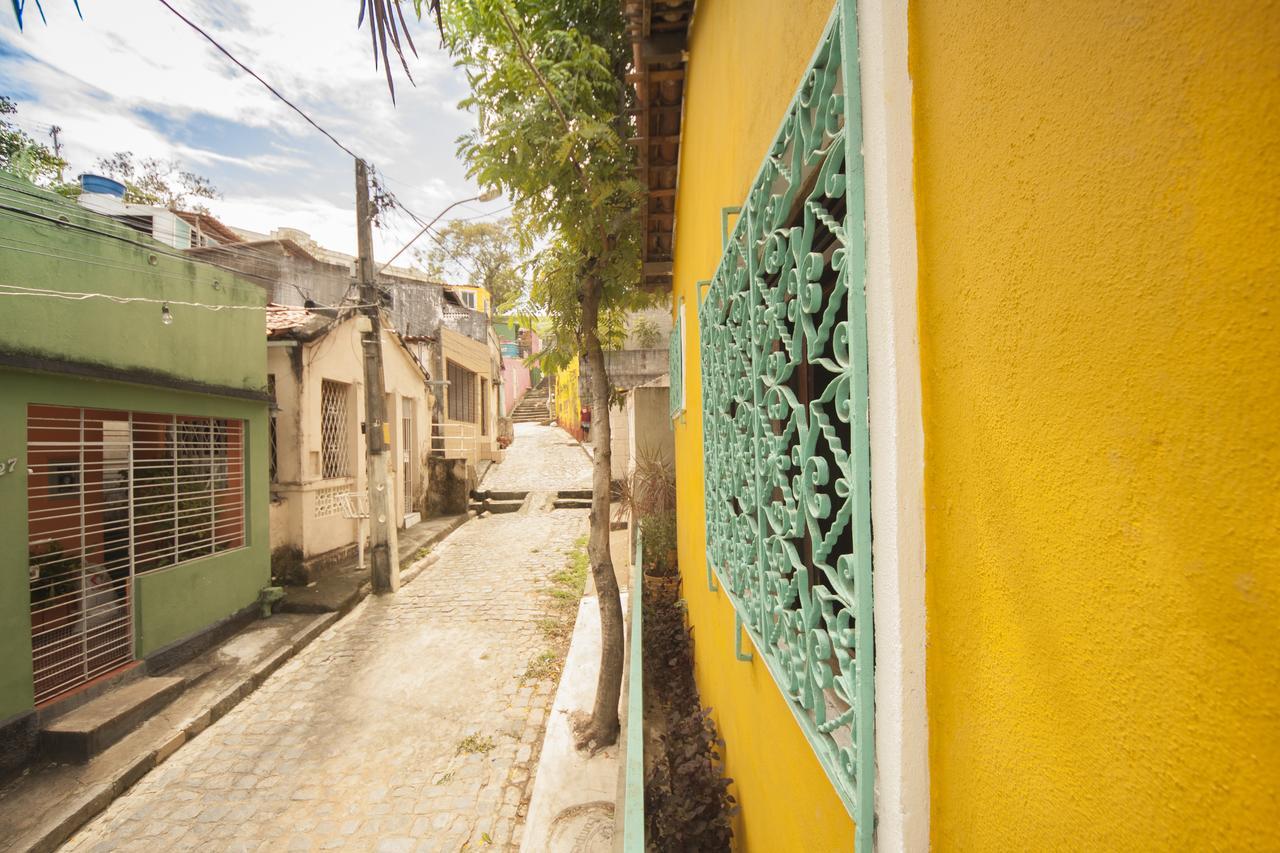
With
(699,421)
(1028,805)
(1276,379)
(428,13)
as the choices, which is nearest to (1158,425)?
(1276,379)

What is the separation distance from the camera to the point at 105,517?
20.1 feet

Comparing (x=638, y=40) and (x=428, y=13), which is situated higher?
(x=638, y=40)

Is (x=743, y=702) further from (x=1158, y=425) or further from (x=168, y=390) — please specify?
(x=168, y=390)

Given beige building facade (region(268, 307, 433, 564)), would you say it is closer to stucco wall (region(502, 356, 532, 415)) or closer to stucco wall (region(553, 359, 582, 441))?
stucco wall (region(553, 359, 582, 441))

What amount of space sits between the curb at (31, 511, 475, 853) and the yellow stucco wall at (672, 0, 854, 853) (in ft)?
14.2

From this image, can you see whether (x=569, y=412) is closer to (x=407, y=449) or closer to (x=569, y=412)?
(x=569, y=412)

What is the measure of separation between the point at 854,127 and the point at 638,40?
3421 mm

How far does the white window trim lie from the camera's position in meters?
0.80

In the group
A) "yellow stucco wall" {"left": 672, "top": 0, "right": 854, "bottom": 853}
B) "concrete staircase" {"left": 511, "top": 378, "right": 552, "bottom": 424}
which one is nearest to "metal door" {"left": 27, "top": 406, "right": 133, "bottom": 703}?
"yellow stucco wall" {"left": 672, "top": 0, "right": 854, "bottom": 853}

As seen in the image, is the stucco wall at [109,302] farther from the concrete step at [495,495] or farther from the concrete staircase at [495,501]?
the concrete step at [495,495]

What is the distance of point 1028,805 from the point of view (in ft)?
1.98

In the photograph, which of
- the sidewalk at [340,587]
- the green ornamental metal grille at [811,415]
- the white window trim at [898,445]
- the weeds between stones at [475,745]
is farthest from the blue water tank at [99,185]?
the white window trim at [898,445]

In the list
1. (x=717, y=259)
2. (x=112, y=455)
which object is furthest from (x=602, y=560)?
(x=112, y=455)

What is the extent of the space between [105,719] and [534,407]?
28213mm
